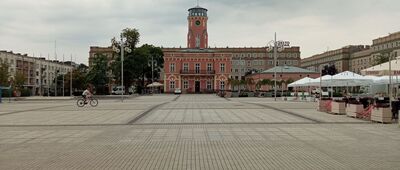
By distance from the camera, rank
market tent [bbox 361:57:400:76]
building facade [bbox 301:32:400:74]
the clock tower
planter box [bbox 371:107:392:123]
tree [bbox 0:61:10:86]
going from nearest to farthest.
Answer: planter box [bbox 371:107:392:123] < market tent [bbox 361:57:400:76] < tree [bbox 0:61:10:86] < building facade [bbox 301:32:400:74] < the clock tower

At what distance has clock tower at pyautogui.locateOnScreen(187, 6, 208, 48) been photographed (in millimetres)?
116000

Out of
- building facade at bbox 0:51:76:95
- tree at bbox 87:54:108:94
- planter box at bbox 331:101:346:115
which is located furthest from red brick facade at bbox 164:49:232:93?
planter box at bbox 331:101:346:115

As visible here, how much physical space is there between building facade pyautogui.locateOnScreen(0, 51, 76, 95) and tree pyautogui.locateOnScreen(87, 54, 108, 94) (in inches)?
1391

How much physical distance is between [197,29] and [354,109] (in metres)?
95.6

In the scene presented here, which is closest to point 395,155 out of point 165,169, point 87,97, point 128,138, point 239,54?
point 165,169

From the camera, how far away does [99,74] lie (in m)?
81.9

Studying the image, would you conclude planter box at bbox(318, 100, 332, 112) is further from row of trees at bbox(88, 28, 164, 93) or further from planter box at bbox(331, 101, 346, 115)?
row of trees at bbox(88, 28, 164, 93)

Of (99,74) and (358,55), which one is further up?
(358,55)

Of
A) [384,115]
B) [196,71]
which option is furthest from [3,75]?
[384,115]

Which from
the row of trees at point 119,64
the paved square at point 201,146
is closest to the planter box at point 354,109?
the paved square at point 201,146

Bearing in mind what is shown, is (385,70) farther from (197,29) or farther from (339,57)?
(339,57)

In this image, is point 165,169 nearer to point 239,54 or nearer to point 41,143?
point 41,143

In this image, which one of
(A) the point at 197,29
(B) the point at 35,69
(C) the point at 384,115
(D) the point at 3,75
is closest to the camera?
(C) the point at 384,115

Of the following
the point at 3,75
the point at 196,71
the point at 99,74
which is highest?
the point at 196,71
